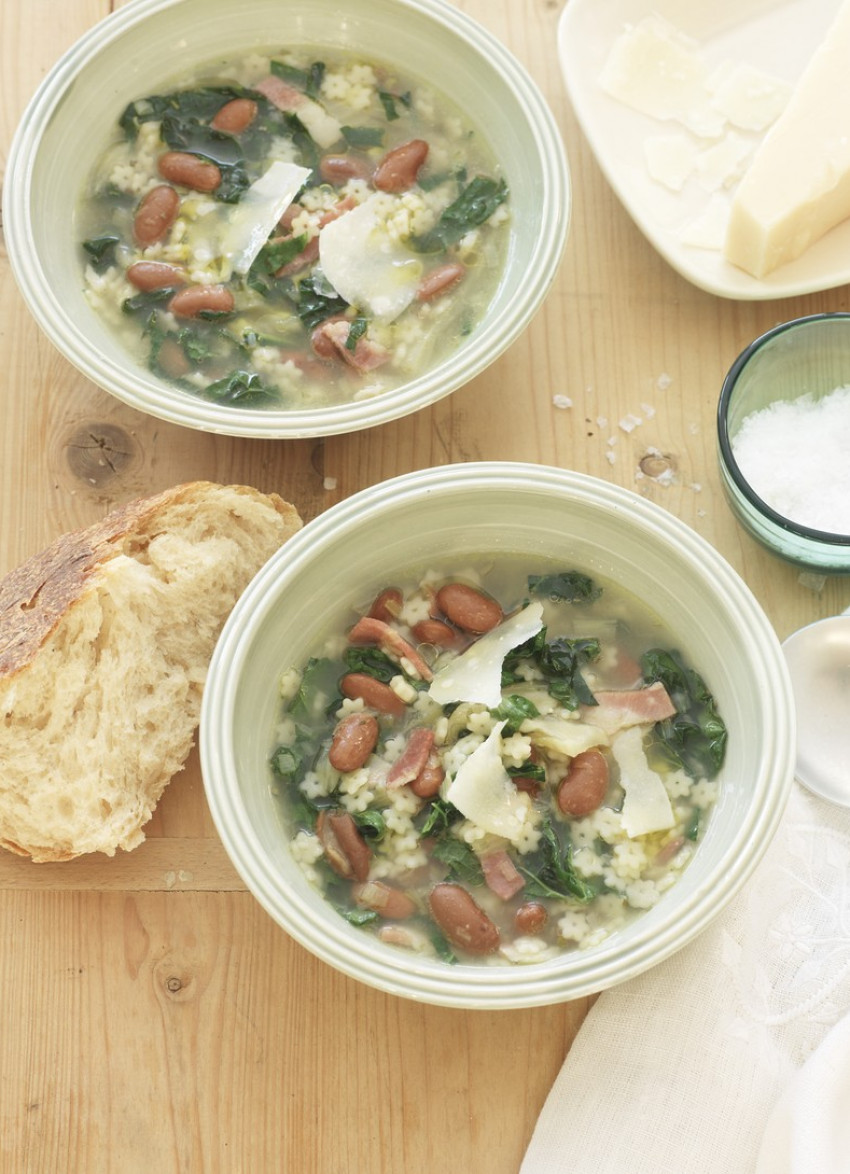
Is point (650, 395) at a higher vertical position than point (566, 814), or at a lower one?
higher

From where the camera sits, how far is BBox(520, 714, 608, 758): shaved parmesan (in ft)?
8.68

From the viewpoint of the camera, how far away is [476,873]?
2621 mm

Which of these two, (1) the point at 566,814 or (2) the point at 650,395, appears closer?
(1) the point at 566,814

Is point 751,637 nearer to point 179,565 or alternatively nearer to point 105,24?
point 179,565

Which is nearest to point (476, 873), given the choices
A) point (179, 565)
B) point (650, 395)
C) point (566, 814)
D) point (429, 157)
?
point (566, 814)

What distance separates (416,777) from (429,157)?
145cm

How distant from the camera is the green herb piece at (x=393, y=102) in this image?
3.25 metres

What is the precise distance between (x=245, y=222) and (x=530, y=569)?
3.32 feet

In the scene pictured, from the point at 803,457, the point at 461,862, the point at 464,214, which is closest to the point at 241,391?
the point at 464,214

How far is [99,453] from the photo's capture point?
312cm

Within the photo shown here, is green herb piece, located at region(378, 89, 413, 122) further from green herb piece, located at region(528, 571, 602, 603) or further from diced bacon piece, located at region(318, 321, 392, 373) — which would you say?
green herb piece, located at region(528, 571, 602, 603)

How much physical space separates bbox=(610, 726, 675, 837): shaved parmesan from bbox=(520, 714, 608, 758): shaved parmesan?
0.14ft

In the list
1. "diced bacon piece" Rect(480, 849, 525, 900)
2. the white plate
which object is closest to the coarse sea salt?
the white plate

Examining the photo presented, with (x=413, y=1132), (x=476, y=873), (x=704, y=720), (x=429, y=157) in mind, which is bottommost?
(x=413, y=1132)
